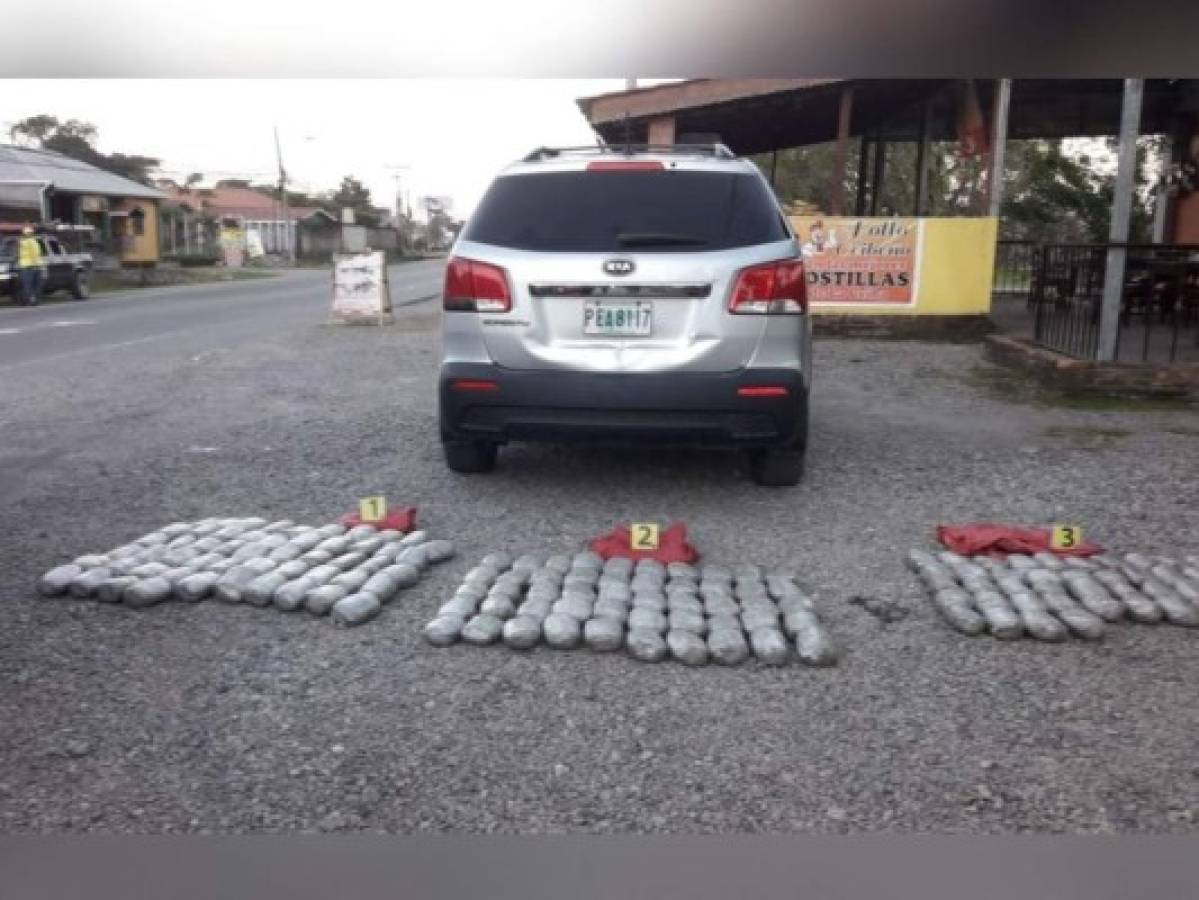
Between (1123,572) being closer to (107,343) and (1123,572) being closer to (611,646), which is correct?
(611,646)

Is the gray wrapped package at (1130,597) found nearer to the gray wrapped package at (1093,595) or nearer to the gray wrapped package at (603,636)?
the gray wrapped package at (1093,595)

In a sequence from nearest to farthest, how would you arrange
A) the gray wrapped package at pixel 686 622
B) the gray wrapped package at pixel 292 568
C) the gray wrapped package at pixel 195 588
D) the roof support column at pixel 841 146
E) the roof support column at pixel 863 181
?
the gray wrapped package at pixel 686 622 < the gray wrapped package at pixel 195 588 < the gray wrapped package at pixel 292 568 < the roof support column at pixel 841 146 < the roof support column at pixel 863 181

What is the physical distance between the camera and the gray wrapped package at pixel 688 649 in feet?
12.1

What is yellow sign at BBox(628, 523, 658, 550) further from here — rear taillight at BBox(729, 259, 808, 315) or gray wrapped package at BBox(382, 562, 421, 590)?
rear taillight at BBox(729, 259, 808, 315)

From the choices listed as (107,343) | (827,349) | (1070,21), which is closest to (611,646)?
(1070,21)

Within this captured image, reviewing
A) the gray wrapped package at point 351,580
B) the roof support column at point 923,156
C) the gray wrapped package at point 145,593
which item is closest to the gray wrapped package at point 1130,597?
the gray wrapped package at point 351,580

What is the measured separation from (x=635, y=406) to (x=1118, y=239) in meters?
6.19

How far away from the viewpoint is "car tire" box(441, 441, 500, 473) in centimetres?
623

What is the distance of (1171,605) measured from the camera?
4.20m

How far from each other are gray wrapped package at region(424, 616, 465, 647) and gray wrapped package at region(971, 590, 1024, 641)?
1.92 m

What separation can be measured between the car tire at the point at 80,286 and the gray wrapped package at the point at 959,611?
92.1ft

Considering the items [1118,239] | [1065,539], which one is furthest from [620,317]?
[1118,239]

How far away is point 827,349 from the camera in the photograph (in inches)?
523

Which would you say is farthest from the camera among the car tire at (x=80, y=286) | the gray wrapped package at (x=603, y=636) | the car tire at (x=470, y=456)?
the car tire at (x=80, y=286)
